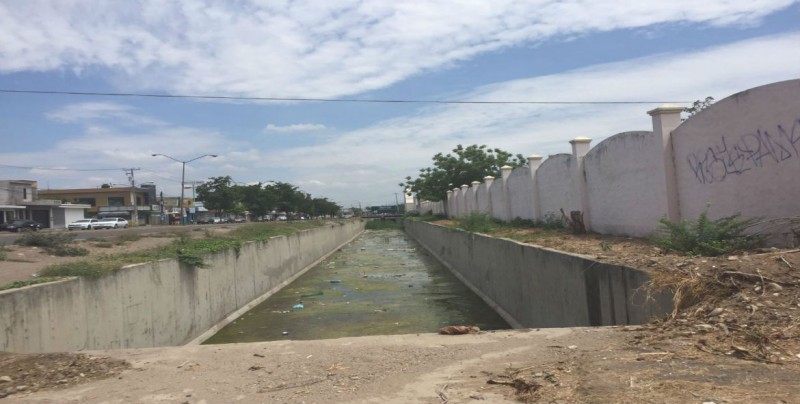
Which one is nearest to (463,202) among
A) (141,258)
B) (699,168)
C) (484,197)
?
(484,197)

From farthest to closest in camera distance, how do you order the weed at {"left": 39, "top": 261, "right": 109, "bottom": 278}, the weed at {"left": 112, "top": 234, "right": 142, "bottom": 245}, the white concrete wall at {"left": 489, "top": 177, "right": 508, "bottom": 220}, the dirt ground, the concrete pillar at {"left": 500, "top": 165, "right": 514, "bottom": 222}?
the white concrete wall at {"left": 489, "top": 177, "right": 508, "bottom": 220}
the concrete pillar at {"left": 500, "top": 165, "right": 514, "bottom": 222}
the weed at {"left": 112, "top": 234, "right": 142, "bottom": 245}
the weed at {"left": 39, "top": 261, "right": 109, "bottom": 278}
the dirt ground

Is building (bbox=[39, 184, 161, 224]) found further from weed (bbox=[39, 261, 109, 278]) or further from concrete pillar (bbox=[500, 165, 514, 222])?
weed (bbox=[39, 261, 109, 278])

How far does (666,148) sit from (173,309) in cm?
1097

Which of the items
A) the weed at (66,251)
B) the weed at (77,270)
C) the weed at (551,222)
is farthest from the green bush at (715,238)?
the weed at (66,251)

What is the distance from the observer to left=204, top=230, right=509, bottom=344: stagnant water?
1352 cm

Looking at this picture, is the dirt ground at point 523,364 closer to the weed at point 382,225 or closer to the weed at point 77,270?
the weed at point 77,270

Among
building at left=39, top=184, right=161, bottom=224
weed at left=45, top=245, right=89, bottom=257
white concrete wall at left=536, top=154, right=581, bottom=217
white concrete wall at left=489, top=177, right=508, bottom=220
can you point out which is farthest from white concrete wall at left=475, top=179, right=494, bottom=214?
building at left=39, top=184, right=161, bottom=224

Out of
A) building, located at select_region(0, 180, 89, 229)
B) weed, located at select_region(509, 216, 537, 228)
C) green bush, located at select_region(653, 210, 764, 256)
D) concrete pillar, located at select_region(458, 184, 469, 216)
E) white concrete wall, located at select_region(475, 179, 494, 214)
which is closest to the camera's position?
green bush, located at select_region(653, 210, 764, 256)

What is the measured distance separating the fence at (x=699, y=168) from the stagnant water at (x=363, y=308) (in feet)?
14.1

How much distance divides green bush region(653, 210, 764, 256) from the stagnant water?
6.05 metres

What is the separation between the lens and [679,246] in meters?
8.31

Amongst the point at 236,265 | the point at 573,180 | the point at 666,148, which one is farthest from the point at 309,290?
the point at 666,148

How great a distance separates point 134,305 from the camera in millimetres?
10727

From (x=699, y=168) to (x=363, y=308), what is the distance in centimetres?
1002
